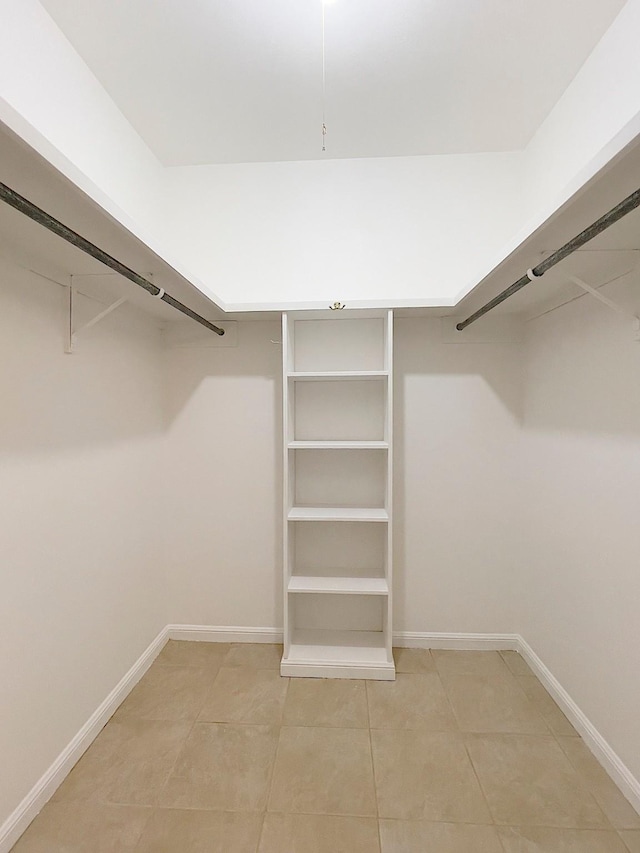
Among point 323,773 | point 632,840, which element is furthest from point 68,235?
point 632,840

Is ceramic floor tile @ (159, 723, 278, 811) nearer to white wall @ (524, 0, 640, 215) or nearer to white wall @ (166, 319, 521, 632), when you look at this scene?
white wall @ (166, 319, 521, 632)

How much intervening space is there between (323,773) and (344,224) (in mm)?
2723

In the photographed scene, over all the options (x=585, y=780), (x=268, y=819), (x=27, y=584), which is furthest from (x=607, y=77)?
(x=268, y=819)

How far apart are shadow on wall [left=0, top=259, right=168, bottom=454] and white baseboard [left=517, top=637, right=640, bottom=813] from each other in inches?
94.6

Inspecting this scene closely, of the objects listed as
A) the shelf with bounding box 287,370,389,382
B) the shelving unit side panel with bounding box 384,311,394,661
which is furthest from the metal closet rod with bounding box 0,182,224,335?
the shelving unit side panel with bounding box 384,311,394,661

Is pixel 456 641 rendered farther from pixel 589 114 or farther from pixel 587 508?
pixel 589 114

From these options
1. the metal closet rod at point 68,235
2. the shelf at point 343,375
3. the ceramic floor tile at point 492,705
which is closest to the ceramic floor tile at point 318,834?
the ceramic floor tile at point 492,705

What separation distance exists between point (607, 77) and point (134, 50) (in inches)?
76.5

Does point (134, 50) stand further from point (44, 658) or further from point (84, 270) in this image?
point (44, 658)

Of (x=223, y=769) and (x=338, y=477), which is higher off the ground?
(x=338, y=477)

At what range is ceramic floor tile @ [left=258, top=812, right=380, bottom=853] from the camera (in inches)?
58.4

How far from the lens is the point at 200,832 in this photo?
1.54m

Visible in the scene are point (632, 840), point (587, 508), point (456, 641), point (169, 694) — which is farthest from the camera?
point (456, 641)

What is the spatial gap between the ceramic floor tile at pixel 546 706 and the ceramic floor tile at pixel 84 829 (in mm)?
1687
